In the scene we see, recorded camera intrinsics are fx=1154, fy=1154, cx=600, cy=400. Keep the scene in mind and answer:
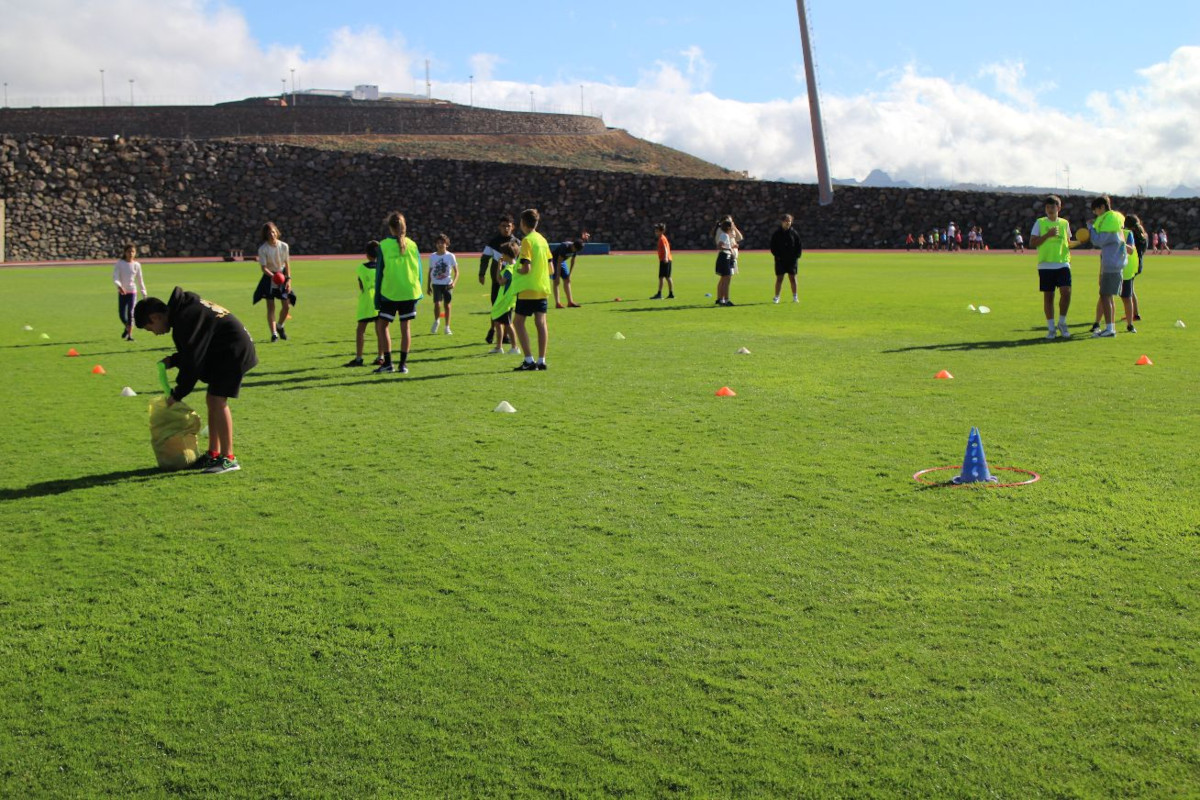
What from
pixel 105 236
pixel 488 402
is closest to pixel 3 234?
pixel 105 236

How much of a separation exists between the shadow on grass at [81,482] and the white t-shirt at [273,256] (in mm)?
8362

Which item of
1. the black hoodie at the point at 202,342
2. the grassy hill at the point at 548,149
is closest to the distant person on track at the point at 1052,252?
the black hoodie at the point at 202,342

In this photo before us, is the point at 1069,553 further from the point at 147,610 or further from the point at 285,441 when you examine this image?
the point at 285,441

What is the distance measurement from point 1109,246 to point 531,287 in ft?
24.4

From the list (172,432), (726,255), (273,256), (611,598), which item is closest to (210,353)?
(172,432)

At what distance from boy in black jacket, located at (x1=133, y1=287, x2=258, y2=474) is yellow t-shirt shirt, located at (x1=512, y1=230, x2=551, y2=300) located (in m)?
4.94

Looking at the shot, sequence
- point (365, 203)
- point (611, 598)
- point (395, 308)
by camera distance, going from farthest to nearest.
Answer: point (365, 203) < point (395, 308) < point (611, 598)

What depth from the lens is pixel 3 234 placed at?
51.5 metres

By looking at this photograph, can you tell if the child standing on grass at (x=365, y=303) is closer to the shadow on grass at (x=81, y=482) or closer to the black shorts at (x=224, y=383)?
the shadow on grass at (x=81, y=482)

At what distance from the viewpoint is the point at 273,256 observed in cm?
1603

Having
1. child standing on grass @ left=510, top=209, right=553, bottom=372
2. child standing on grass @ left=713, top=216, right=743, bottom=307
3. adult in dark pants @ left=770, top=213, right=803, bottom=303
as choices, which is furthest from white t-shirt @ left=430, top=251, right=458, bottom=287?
adult in dark pants @ left=770, top=213, right=803, bottom=303

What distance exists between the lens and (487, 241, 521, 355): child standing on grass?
13.5m

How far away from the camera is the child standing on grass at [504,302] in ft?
44.4

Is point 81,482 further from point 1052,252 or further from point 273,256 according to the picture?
point 1052,252
